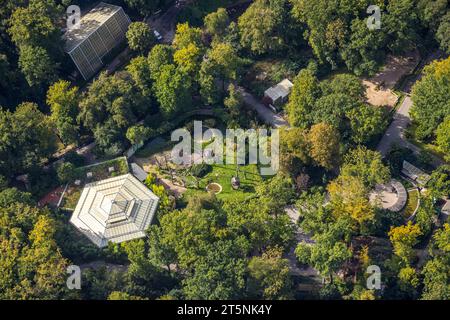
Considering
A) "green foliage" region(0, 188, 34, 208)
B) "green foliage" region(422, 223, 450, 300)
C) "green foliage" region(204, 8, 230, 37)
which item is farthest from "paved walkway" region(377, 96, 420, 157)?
"green foliage" region(0, 188, 34, 208)

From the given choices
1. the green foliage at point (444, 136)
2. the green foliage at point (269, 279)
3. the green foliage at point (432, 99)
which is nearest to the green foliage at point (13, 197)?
the green foliage at point (269, 279)

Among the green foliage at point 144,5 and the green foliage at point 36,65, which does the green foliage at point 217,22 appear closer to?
the green foliage at point 144,5

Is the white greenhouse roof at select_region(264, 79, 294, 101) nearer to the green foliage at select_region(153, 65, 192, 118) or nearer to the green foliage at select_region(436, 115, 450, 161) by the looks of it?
the green foliage at select_region(153, 65, 192, 118)

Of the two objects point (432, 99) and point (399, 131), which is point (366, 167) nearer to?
point (399, 131)

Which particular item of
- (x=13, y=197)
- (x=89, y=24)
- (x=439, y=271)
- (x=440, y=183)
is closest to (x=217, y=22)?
(x=89, y=24)

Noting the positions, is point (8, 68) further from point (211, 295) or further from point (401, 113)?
point (401, 113)

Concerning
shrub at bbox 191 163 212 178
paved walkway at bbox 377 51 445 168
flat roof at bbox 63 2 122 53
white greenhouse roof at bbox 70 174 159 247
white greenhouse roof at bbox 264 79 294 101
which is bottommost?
paved walkway at bbox 377 51 445 168

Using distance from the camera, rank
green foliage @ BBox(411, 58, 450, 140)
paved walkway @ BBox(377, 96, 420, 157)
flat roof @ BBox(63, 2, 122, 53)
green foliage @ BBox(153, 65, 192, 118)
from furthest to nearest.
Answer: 1. flat roof @ BBox(63, 2, 122, 53)
2. green foliage @ BBox(153, 65, 192, 118)
3. paved walkway @ BBox(377, 96, 420, 157)
4. green foliage @ BBox(411, 58, 450, 140)
